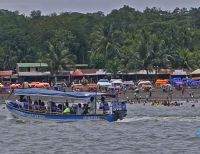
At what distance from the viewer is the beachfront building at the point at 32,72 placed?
350ft

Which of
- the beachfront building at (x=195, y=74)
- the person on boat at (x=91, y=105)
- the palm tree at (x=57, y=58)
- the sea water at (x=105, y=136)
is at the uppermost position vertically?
the palm tree at (x=57, y=58)

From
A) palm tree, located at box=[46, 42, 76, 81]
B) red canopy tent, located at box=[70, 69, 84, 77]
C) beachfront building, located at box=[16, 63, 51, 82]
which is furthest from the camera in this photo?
beachfront building, located at box=[16, 63, 51, 82]

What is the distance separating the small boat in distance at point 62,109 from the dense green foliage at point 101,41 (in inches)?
1990

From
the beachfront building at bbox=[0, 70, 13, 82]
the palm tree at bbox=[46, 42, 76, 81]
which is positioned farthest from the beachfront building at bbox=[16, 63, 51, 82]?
the palm tree at bbox=[46, 42, 76, 81]

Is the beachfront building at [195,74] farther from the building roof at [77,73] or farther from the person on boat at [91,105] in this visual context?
the person on boat at [91,105]

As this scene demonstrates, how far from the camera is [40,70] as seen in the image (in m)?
108

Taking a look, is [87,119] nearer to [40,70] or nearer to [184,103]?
[184,103]

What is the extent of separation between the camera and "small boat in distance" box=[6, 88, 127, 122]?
47.0m

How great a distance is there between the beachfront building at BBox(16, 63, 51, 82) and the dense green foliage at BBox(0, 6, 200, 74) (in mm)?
1871

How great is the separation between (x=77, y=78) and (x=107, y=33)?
8.21 m

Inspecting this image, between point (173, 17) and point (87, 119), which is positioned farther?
point (173, 17)

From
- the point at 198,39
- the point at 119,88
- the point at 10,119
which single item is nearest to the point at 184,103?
the point at 119,88

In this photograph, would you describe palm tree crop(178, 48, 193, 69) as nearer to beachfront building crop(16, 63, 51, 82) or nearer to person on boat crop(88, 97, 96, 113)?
beachfront building crop(16, 63, 51, 82)

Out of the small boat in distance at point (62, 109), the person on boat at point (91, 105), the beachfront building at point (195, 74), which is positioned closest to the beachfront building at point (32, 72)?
the beachfront building at point (195, 74)
